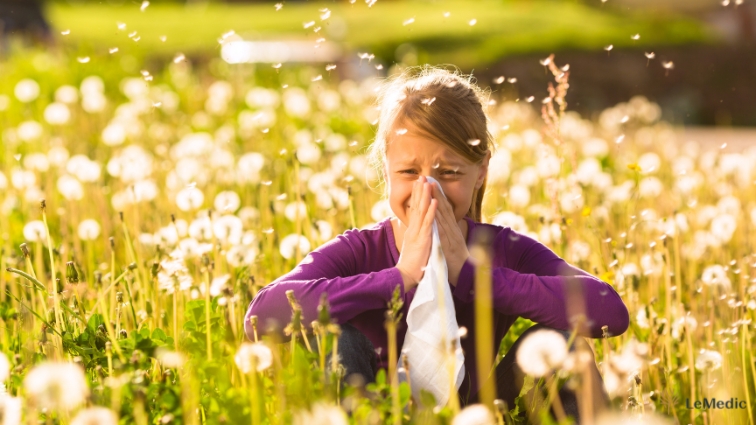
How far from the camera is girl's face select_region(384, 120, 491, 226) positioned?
1.98m

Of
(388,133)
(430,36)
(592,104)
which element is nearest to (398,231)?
(388,133)

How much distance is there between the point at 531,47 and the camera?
1314cm

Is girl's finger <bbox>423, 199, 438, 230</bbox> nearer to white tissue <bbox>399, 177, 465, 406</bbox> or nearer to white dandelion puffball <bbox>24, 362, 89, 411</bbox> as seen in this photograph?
white tissue <bbox>399, 177, 465, 406</bbox>

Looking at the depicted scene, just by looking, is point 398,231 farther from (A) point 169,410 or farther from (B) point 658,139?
(B) point 658,139

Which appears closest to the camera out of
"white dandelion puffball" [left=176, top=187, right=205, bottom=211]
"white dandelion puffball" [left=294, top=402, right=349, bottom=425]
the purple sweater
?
"white dandelion puffball" [left=294, top=402, right=349, bottom=425]

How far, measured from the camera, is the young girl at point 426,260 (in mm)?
1851

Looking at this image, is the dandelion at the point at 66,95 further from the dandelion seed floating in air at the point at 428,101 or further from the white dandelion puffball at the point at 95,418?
the white dandelion puffball at the point at 95,418

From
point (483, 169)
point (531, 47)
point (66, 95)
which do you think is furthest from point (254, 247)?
point (531, 47)

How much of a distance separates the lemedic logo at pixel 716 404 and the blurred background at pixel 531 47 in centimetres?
412

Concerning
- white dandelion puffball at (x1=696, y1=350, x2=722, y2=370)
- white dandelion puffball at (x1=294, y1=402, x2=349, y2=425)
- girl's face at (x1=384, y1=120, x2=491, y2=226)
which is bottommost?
white dandelion puffball at (x1=696, y1=350, x2=722, y2=370)

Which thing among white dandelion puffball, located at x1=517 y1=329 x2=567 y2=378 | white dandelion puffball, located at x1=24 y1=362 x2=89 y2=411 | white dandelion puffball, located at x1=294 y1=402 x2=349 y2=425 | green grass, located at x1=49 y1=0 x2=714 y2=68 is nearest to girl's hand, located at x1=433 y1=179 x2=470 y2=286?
white dandelion puffball, located at x1=517 y1=329 x2=567 y2=378

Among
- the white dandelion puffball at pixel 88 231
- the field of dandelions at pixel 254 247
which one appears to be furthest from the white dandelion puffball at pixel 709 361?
the white dandelion puffball at pixel 88 231

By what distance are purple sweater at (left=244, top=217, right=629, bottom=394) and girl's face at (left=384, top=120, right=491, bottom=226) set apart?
5.6 inches

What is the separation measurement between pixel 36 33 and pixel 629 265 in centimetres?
969
